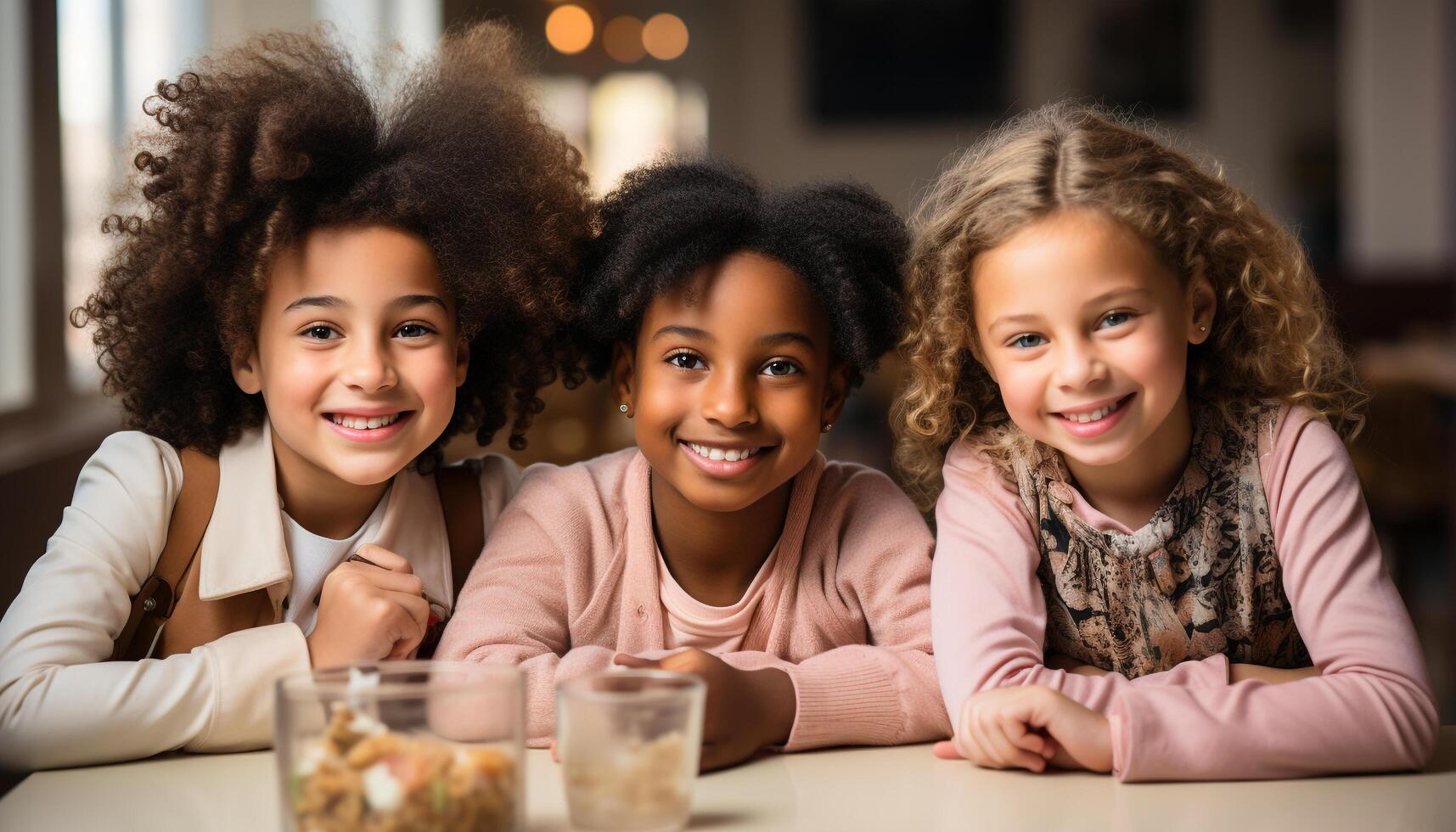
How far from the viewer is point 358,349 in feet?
3.67

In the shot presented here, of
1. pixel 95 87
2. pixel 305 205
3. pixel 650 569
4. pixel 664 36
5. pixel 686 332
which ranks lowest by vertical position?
pixel 650 569

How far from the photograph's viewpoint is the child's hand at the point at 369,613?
1.07 meters

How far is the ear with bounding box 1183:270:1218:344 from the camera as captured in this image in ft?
3.77

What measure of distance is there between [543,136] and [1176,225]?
0.57 meters

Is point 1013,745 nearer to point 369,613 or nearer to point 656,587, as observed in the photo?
point 656,587

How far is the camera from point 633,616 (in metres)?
1.19

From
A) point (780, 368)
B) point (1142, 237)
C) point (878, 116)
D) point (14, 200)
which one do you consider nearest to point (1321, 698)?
point (1142, 237)

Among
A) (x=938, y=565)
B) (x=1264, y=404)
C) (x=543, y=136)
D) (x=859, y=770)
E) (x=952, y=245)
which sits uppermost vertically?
(x=543, y=136)

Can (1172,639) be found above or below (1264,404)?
below

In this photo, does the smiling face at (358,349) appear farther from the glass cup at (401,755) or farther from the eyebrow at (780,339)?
the glass cup at (401,755)

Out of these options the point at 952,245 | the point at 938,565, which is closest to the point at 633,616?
the point at 938,565

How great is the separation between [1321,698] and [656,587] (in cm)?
55

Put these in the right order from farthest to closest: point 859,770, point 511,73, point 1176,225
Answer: point 511,73 < point 1176,225 < point 859,770

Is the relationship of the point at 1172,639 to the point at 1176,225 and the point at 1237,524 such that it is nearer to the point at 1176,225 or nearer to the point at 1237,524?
the point at 1237,524
